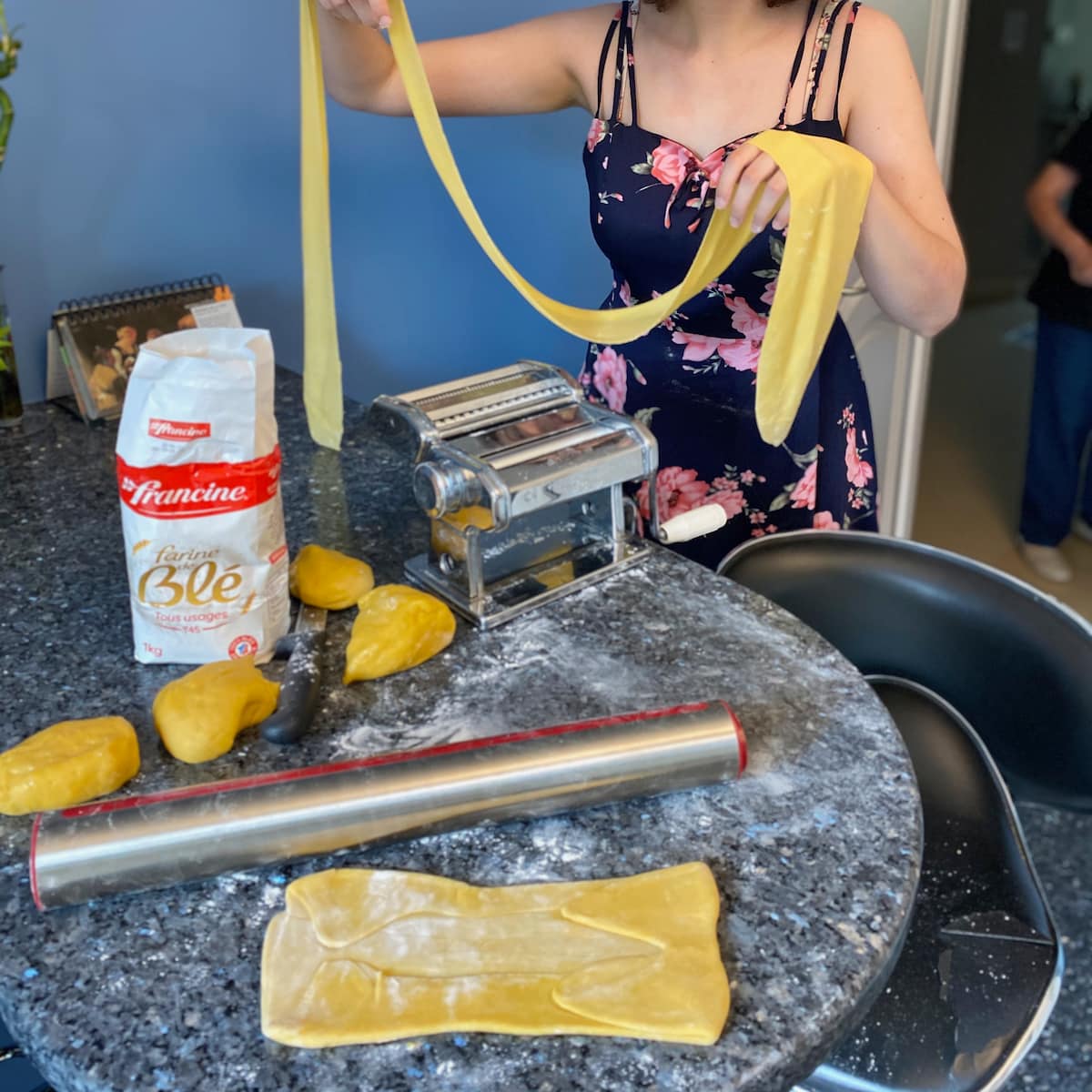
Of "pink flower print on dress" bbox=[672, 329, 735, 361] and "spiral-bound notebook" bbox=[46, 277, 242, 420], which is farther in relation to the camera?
"spiral-bound notebook" bbox=[46, 277, 242, 420]

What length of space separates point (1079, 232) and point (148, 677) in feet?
7.99

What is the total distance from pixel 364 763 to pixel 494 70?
0.95 meters

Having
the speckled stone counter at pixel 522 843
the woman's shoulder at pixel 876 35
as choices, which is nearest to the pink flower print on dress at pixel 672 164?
the woman's shoulder at pixel 876 35

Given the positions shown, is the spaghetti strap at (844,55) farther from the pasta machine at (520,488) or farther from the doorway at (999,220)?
the doorway at (999,220)

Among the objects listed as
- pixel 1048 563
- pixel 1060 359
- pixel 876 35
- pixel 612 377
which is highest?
pixel 876 35

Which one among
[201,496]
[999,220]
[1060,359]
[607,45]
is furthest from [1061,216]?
[999,220]

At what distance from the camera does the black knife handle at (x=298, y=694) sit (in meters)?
0.80

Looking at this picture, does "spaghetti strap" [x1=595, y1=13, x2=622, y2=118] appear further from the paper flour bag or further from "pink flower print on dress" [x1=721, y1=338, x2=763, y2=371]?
the paper flour bag

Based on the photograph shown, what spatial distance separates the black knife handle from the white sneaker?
2.54m

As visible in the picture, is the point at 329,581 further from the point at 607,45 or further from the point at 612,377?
the point at 607,45

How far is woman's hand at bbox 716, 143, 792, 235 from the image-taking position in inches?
35.1

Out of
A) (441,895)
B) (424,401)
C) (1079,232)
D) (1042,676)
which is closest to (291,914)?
(441,895)

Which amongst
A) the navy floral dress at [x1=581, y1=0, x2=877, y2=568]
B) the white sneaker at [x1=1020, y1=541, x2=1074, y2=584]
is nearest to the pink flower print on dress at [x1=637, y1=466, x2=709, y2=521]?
the navy floral dress at [x1=581, y1=0, x2=877, y2=568]

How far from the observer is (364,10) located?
3.63ft
